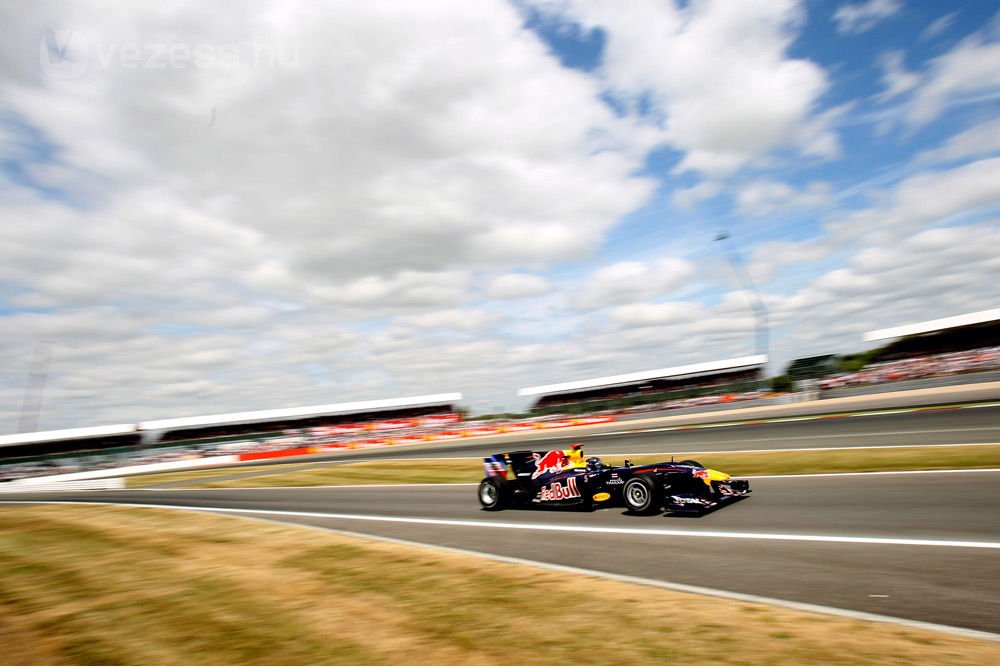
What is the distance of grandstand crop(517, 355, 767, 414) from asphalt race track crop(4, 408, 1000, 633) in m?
23.9

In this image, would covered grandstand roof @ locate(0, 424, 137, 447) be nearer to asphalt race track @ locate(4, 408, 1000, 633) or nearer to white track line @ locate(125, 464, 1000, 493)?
white track line @ locate(125, 464, 1000, 493)

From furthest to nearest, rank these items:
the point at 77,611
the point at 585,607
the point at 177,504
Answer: the point at 177,504
the point at 77,611
the point at 585,607

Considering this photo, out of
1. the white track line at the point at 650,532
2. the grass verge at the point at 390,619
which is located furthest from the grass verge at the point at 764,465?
the grass verge at the point at 390,619

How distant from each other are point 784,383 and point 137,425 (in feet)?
171

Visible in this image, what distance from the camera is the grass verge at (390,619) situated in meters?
4.09

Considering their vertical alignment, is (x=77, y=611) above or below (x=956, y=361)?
below

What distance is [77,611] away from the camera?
Answer: 5.82 m

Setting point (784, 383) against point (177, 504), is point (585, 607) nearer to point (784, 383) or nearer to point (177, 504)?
point (177, 504)

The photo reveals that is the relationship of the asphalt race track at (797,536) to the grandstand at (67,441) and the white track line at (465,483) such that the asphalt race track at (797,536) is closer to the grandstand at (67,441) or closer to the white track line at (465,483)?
the white track line at (465,483)

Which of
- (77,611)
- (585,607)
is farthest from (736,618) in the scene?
(77,611)

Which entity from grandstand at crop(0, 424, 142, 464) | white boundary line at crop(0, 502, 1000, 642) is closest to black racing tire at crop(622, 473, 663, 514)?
white boundary line at crop(0, 502, 1000, 642)

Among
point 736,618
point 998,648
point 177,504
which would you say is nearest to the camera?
point 998,648

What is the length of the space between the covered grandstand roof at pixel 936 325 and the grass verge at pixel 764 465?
26.5m

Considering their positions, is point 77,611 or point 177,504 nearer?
point 77,611
